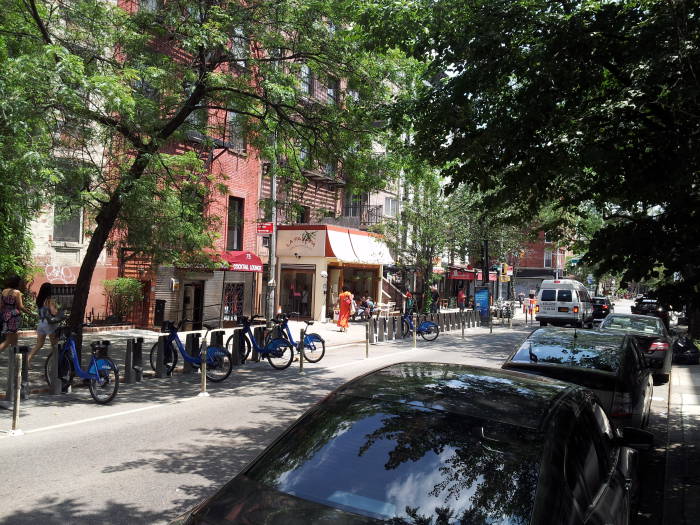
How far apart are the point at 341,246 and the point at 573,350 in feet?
69.4

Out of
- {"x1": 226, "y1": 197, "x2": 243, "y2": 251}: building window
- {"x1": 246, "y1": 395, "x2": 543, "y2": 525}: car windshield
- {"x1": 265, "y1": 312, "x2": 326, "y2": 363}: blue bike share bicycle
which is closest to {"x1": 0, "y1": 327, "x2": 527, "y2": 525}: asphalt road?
{"x1": 265, "y1": 312, "x2": 326, "y2": 363}: blue bike share bicycle

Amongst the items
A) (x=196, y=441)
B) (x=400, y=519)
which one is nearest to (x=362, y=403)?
(x=400, y=519)

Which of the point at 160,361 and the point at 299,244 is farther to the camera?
the point at 299,244

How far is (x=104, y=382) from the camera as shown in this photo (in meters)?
9.20

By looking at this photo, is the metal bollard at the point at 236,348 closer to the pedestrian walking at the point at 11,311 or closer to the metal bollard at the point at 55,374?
the metal bollard at the point at 55,374

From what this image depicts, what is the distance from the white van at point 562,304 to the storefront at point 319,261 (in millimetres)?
8680

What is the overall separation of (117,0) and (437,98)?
14.5 metres

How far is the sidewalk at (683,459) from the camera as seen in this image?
5.29 m

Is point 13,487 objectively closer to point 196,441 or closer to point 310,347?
point 196,441

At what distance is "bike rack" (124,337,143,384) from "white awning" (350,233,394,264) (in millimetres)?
17788

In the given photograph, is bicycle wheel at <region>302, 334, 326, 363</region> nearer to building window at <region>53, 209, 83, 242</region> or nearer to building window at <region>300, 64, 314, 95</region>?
building window at <region>300, 64, 314, 95</region>

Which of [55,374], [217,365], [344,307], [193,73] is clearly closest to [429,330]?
[344,307]

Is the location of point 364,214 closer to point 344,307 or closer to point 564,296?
point 344,307

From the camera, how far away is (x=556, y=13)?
7832 millimetres
